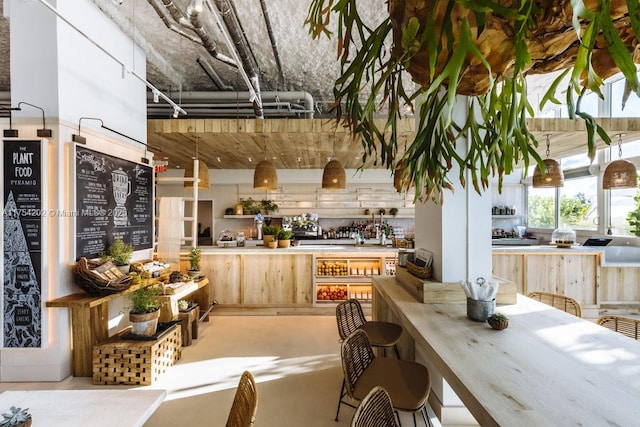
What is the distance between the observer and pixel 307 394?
278cm

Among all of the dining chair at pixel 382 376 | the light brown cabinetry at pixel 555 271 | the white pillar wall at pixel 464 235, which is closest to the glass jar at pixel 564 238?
the light brown cabinetry at pixel 555 271

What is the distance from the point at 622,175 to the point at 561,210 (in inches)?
138

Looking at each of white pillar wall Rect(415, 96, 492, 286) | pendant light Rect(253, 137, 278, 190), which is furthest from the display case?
white pillar wall Rect(415, 96, 492, 286)

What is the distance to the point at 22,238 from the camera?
2926 mm

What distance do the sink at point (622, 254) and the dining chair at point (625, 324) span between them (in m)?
3.67

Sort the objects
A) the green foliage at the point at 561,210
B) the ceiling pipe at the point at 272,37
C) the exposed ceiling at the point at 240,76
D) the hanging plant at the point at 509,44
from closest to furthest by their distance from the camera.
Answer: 1. the hanging plant at the point at 509,44
2. the ceiling pipe at the point at 272,37
3. the exposed ceiling at the point at 240,76
4. the green foliage at the point at 561,210

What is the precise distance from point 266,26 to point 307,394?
4027 millimetres

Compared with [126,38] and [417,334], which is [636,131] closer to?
[417,334]

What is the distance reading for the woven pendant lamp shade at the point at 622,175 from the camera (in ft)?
12.9

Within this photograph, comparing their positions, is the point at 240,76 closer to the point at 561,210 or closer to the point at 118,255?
the point at 118,255

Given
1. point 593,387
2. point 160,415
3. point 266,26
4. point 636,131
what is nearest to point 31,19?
point 266,26

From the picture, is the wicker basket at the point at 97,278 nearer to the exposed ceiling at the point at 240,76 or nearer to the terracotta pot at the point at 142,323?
the terracotta pot at the point at 142,323

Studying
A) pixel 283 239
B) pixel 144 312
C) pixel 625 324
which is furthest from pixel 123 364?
pixel 625 324

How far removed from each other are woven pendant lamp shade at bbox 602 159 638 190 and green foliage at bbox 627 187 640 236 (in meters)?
1.82
